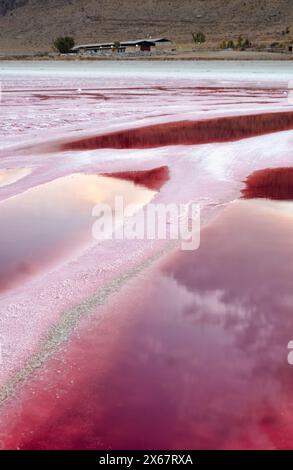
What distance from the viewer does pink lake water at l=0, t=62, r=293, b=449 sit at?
4.33 meters

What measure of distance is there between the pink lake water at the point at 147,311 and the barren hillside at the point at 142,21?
94.7m

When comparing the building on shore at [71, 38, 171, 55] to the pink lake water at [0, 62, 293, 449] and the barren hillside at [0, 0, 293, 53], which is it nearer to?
the barren hillside at [0, 0, 293, 53]

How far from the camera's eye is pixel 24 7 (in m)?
175

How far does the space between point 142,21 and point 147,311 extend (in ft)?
460

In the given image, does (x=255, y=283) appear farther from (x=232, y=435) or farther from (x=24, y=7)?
(x=24, y=7)

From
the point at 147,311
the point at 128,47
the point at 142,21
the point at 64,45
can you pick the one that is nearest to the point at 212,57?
the point at 128,47

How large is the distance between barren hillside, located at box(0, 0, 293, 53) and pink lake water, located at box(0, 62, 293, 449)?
311ft

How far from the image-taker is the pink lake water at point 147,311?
4328 millimetres

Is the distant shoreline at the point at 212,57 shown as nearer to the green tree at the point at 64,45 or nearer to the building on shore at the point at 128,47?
the building on shore at the point at 128,47

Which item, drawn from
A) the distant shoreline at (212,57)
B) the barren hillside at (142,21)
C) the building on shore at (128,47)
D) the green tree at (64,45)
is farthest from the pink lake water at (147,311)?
the green tree at (64,45)

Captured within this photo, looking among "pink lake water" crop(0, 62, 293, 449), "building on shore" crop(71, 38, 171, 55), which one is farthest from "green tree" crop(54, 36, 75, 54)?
"pink lake water" crop(0, 62, 293, 449)

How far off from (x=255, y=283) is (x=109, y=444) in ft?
10.0

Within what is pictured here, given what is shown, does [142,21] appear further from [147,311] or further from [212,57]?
[147,311]

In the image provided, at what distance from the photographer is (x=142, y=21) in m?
138
